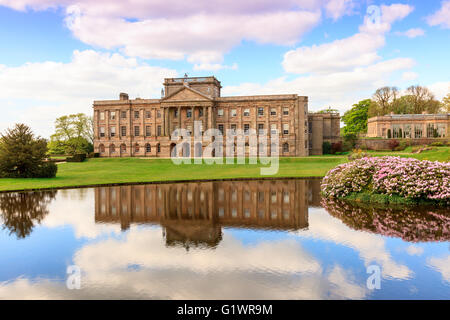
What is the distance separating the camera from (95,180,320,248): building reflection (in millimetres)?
12009

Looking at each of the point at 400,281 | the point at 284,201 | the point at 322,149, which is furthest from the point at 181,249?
the point at 322,149

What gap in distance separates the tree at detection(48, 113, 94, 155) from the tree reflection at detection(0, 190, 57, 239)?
170ft

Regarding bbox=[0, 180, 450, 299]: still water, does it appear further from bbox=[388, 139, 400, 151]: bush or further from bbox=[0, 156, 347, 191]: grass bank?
bbox=[388, 139, 400, 151]: bush

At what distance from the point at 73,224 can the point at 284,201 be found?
955 cm

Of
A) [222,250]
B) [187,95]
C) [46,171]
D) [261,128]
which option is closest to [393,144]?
[261,128]

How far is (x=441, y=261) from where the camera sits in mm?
8461

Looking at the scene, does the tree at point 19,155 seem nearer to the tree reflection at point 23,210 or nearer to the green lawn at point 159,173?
the green lawn at point 159,173

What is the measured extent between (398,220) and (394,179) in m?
4.25

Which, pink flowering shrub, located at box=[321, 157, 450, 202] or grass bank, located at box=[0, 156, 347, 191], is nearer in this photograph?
pink flowering shrub, located at box=[321, 157, 450, 202]

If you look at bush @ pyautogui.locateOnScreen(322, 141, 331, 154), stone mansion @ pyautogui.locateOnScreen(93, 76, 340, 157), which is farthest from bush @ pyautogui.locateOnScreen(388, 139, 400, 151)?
bush @ pyautogui.locateOnScreen(322, 141, 331, 154)
